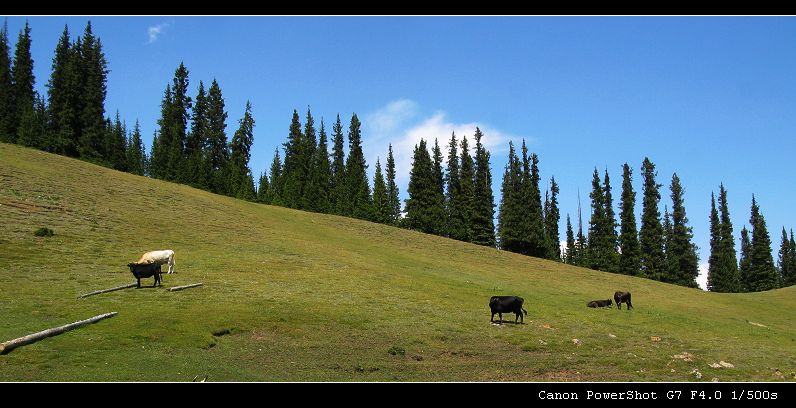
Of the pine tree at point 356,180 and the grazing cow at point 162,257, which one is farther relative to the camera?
the pine tree at point 356,180

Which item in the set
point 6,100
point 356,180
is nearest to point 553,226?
point 356,180

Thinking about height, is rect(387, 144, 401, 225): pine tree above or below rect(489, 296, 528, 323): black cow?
above

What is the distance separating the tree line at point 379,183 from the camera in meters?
98.6

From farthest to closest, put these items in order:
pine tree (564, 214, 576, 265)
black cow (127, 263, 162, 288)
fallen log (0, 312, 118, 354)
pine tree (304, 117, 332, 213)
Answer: pine tree (564, 214, 576, 265) < pine tree (304, 117, 332, 213) < black cow (127, 263, 162, 288) < fallen log (0, 312, 118, 354)

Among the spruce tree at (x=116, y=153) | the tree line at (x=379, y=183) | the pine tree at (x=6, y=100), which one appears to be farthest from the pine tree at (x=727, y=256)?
the pine tree at (x=6, y=100)

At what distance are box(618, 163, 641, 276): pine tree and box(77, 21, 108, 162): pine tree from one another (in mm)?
96659

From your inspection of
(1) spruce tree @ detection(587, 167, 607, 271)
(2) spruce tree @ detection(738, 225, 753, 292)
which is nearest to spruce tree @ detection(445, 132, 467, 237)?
(1) spruce tree @ detection(587, 167, 607, 271)

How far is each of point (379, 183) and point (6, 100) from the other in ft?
234

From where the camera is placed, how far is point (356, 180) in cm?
12162

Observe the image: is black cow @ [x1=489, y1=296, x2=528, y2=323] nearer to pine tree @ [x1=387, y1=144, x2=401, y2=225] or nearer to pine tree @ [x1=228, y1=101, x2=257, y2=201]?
pine tree @ [x1=228, y1=101, x2=257, y2=201]

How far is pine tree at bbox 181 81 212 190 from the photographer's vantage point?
327 ft

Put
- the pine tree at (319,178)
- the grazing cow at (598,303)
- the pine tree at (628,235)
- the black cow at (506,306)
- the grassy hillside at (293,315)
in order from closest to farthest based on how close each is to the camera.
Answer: the grassy hillside at (293,315) → the black cow at (506,306) → the grazing cow at (598,303) → the pine tree at (628,235) → the pine tree at (319,178)

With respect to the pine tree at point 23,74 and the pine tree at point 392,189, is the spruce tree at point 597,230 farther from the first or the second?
the pine tree at point 23,74

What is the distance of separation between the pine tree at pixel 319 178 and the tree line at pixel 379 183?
0.31 metres
